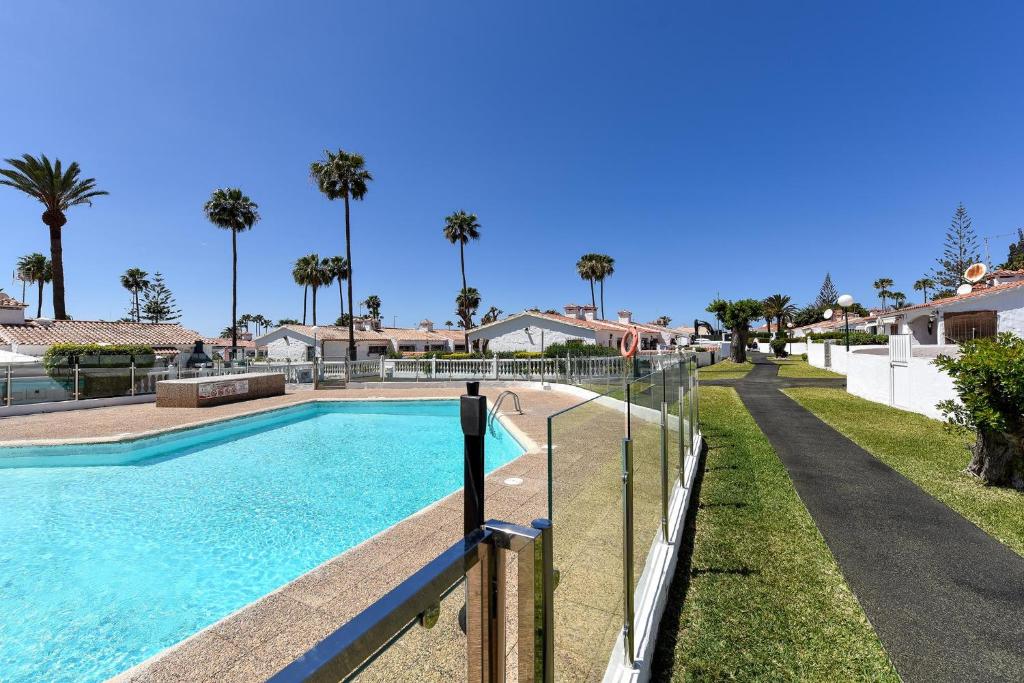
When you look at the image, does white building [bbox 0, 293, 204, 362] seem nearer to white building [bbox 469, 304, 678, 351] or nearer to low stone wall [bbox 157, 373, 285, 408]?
low stone wall [bbox 157, 373, 285, 408]

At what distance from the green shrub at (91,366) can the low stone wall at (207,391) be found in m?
2.98

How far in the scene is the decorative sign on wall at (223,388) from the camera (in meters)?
15.1

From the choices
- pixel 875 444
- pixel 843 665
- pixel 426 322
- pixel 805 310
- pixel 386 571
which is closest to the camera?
pixel 843 665

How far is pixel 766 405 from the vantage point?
45.5ft

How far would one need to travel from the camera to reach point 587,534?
94.6 inches

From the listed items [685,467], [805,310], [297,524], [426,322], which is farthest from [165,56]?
[805,310]

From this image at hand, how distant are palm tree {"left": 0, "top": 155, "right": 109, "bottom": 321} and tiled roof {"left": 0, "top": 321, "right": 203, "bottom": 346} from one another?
3.41 metres

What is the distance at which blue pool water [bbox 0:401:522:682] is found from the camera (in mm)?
4242

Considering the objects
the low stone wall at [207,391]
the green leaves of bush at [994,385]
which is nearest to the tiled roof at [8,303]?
the low stone wall at [207,391]

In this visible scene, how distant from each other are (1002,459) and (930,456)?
166 centimetres

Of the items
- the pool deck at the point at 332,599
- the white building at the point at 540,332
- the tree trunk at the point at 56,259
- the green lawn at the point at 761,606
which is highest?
the tree trunk at the point at 56,259

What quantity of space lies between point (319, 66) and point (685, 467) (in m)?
19.0

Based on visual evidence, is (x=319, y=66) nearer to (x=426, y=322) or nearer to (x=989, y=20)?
(x=989, y=20)

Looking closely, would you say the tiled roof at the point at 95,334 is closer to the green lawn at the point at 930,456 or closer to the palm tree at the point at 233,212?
the palm tree at the point at 233,212
